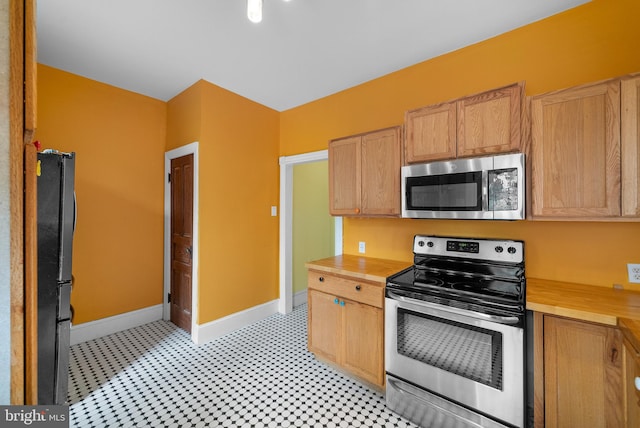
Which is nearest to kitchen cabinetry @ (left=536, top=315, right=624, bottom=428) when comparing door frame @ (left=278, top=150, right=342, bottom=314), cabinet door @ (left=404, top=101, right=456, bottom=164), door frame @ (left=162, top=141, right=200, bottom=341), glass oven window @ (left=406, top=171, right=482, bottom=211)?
glass oven window @ (left=406, top=171, right=482, bottom=211)

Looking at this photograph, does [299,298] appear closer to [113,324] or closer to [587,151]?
[113,324]

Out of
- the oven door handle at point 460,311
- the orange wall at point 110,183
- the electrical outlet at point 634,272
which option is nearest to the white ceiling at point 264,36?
the orange wall at point 110,183

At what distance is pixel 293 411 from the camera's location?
184 centimetres

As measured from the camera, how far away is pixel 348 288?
2117 mm

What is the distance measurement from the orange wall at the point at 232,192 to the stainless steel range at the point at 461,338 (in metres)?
1.93

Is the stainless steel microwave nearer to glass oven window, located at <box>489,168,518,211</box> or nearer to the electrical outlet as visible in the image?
glass oven window, located at <box>489,168,518,211</box>

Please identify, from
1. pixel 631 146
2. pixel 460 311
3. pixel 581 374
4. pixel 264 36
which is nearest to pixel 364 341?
pixel 460 311

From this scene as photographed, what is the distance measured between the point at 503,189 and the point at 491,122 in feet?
1.46

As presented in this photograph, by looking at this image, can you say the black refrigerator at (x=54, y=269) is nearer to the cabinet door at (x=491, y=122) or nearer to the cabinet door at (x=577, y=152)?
the cabinet door at (x=491, y=122)

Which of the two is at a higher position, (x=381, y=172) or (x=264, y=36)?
(x=264, y=36)

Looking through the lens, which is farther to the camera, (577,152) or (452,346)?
(452,346)

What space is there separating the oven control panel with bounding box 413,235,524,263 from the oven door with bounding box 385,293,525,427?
1.98ft

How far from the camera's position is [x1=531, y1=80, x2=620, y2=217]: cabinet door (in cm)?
138

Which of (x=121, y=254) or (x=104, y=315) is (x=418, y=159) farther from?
(x=104, y=315)
